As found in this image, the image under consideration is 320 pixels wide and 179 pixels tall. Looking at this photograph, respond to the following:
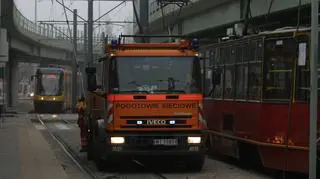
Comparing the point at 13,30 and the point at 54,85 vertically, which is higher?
the point at 13,30

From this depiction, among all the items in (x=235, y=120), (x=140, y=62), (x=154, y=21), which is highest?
(x=154, y=21)

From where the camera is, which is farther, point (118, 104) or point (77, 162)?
point (77, 162)

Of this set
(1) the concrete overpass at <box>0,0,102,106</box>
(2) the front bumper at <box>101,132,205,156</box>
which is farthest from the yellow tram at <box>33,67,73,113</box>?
(2) the front bumper at <box>101,132,205,156</box>

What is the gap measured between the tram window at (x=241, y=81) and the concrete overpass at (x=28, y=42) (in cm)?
2503

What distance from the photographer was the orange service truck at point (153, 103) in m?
15.1

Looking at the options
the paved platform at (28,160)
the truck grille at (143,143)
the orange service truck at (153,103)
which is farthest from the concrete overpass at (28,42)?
the truck grille at (143,143)

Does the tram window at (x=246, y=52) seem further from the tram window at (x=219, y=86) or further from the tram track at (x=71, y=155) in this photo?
the tram track at (x=71, y=155)

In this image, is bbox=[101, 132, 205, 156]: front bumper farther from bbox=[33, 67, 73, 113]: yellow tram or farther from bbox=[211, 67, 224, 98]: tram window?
bbox=[33, 67, 73, 113]: yellow tram

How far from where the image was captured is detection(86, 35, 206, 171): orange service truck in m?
15.1

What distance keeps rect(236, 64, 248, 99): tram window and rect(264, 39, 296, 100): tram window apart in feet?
4.18

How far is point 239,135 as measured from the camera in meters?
15.9

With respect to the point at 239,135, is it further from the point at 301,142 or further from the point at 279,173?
the point at 301,142

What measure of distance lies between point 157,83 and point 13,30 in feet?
132

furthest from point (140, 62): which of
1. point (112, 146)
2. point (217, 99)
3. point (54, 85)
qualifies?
point (54, 85)
